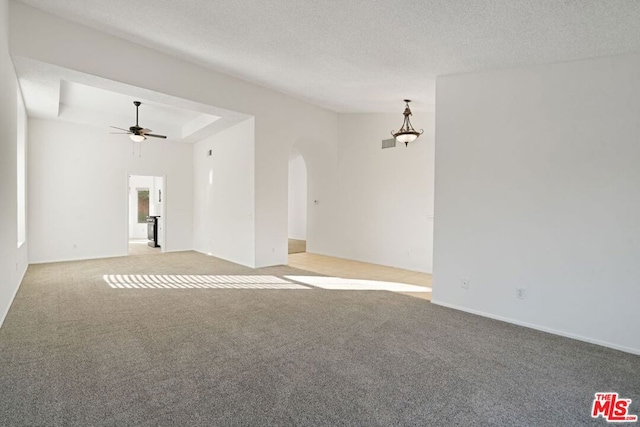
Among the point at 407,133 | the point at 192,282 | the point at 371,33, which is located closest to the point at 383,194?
the point at 407,133

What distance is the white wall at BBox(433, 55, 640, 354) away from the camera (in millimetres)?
3111

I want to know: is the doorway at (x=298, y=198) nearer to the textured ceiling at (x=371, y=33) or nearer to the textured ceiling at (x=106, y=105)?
the textured ceiling at (x=106, y=105)

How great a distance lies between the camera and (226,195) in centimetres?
741

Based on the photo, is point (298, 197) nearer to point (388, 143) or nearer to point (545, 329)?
point (388, 143)

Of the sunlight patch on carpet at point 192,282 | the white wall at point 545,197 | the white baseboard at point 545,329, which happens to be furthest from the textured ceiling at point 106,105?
the white baseboard at point 545,329

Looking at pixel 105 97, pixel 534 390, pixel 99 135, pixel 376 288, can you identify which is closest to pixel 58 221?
pixel 99 135

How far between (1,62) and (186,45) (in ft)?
6.50

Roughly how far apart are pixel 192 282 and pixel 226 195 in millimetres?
2567

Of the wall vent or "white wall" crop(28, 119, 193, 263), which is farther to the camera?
the wall vent

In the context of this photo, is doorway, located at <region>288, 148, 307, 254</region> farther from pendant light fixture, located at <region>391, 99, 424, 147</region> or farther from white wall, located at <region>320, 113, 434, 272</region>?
pendant light fixture, located at <region>391, 99, 424, 147</region>

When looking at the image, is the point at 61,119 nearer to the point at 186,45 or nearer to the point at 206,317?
the point at 186,45

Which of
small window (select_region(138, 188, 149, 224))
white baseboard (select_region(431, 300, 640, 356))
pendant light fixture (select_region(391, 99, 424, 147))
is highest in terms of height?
pendant light fixture (select_region(391, 99, 424, 147))

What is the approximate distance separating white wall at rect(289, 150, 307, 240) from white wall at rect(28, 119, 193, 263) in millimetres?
4595

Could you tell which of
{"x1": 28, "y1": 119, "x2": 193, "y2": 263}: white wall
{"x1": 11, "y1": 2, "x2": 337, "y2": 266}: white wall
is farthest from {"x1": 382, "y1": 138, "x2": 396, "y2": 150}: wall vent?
{"x1": 28, "y1": 119, "x2": 193, "y2": 263}: white wall
